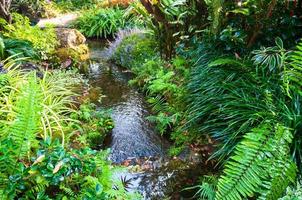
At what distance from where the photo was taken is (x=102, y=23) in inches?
363

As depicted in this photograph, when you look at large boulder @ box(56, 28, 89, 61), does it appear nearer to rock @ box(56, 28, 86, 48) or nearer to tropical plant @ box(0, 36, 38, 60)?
rock @ box(56, 28, 86, 48)

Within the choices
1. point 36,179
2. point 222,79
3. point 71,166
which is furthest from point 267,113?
point 36,179

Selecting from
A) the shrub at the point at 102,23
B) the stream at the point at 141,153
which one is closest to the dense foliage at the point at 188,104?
the stream at the point at 141,153

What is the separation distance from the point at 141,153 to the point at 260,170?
5.41 ft

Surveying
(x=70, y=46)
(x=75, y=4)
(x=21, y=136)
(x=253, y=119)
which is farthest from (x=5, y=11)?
(x=75, y=4)

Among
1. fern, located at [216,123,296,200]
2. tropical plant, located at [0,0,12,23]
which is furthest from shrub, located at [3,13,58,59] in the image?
fern, located at [216,123,296,200]

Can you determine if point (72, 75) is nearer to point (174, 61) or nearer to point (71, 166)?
point (174, 61)

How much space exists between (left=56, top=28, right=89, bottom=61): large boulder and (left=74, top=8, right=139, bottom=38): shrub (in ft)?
7.19

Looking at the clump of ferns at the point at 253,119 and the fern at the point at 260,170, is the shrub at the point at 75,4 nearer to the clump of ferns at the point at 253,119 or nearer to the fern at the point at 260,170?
the clump of ferns at the point at 253,119

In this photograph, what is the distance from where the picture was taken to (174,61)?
15.9 ft

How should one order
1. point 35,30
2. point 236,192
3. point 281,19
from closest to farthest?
point 236,192, point 281,19, point 35,30

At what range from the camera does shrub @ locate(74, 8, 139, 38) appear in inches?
363

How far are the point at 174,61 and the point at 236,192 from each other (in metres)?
2.89

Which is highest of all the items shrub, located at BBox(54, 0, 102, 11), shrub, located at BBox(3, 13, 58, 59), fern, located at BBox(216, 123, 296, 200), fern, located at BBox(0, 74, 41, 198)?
fern, located at BBox(0, 74, 41, 198)
